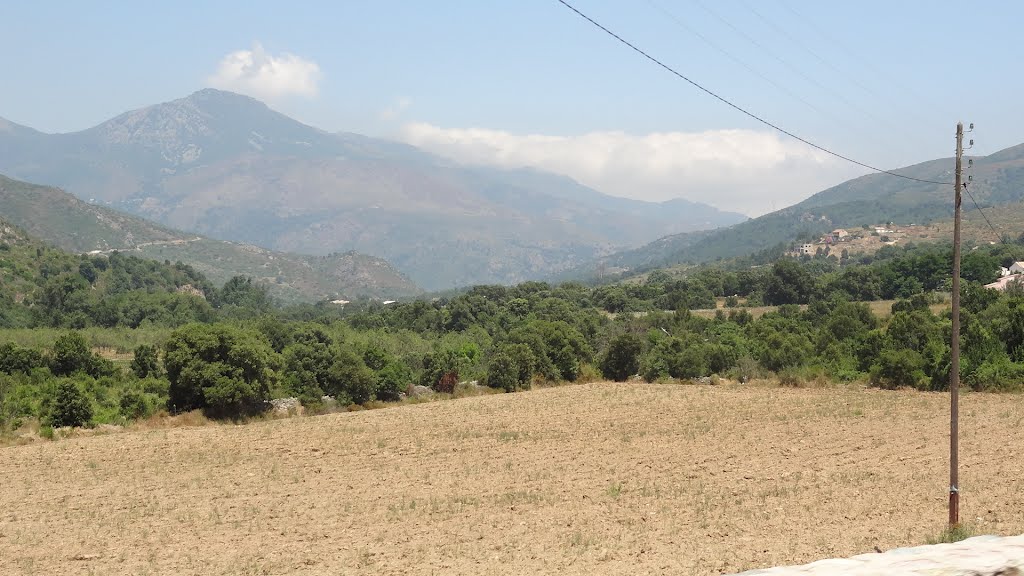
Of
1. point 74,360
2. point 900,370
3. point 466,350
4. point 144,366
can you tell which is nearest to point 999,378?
point 900,370

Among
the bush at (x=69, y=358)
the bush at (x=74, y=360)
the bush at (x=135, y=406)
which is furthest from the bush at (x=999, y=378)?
the bush at (x=69, y=358)

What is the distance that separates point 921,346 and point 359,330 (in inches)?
2314

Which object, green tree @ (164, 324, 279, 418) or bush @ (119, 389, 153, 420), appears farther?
bush @ (119, 389, 153, 420)

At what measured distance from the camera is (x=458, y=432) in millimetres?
36312

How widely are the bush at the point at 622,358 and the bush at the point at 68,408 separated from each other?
3314 cm

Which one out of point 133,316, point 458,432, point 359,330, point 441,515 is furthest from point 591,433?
point 133,316

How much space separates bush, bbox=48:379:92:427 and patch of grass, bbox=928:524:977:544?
35711 millimetres

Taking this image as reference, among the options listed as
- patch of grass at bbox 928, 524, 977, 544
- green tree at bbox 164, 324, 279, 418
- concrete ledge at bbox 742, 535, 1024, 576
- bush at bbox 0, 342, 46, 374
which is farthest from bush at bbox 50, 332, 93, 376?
concrete ledge at bbox 742, 535, 1024, 576

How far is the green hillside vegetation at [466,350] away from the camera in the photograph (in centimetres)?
4281

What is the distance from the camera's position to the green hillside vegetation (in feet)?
140

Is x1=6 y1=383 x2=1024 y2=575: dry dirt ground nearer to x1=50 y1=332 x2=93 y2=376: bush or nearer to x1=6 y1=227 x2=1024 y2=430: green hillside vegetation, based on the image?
x1=6 y1=227 x2=1024 y2=430: green hillside vegetation

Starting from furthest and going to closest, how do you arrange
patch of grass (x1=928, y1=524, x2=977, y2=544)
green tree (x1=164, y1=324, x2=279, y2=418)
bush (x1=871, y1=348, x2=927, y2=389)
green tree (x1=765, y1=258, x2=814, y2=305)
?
1. green tree (x1=765, y1=258, x2=814, y2=305)
2. bush (x1=871, y1=348, x2=927, y2=389)
3. green tree (x1=164, y1=324, x2=279, y2=418)
4. patch of grass (x1=928, y1=524, x2=977, y2=544)

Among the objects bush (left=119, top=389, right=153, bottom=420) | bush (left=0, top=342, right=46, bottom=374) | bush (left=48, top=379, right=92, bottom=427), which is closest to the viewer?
bush (left=48, top=379, right=92, bottom=427)

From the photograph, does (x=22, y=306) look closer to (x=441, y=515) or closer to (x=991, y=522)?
(x=441, y=515)
